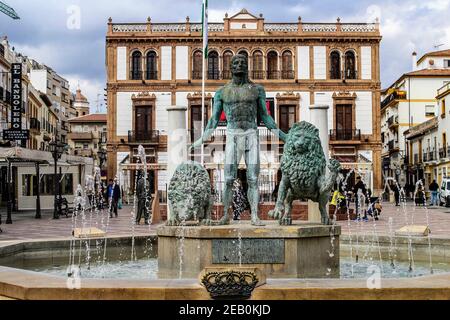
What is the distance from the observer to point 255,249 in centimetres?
701

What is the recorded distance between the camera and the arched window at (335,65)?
4241 cm

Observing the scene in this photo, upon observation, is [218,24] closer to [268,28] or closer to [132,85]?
[268,28]

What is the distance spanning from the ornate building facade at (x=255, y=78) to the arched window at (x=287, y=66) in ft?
0.22

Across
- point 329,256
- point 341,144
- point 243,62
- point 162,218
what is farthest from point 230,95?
point 341,144

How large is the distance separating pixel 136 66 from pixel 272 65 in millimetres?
9016

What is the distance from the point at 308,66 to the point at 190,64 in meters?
7.82

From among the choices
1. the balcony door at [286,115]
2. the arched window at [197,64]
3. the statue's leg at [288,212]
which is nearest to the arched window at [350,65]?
the balcony door at [286,115]

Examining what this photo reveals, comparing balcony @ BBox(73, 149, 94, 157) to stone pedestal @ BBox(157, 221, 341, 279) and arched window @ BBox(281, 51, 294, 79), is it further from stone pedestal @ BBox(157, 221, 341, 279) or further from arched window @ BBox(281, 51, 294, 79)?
stone pedestal @ BBox(157, 221, 341, 279)

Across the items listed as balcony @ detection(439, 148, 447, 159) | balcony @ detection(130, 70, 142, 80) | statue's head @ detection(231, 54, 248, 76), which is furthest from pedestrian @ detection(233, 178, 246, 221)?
balcony @ detection(439, 148, 447, 159)

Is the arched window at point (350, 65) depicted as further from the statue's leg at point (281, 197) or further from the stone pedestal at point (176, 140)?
the statue's leg at point (281, 197)

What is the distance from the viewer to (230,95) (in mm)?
7785

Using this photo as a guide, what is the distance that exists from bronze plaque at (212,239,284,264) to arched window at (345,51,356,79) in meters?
36.8

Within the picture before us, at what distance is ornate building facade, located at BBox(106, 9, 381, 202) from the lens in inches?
1651

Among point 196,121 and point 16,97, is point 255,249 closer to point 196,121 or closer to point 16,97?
point 16,97
